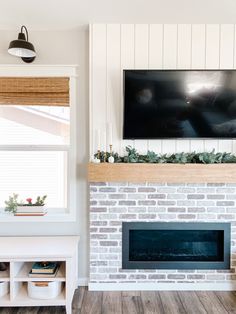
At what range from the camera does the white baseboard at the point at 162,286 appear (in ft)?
8.45

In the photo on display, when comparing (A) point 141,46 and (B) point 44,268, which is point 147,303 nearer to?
(B) point 44,268

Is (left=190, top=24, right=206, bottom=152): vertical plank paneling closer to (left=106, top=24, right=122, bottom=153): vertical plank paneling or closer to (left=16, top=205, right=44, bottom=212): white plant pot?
(left=106, top=24, right=122, bottom=153): vertical plank paneling

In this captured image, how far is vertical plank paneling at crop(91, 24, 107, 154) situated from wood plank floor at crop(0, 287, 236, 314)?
5.23 ft

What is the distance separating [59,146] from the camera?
272 cm

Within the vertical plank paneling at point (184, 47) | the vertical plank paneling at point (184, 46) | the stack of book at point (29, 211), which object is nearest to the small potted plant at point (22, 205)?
the stack of book at point (29, 211)

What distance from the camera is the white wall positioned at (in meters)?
2.66

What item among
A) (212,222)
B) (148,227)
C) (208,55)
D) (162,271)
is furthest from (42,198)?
(208,55)

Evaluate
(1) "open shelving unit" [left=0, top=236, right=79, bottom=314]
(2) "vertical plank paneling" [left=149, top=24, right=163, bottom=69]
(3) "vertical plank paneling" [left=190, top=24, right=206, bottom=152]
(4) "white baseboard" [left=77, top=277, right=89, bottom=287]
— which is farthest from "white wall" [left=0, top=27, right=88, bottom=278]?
(3) "vertical plank paneling" [left=190, top=24, right=206, bottom=152]

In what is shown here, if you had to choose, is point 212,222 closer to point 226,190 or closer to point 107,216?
point 226,190

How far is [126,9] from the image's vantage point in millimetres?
2283

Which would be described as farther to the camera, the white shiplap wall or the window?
the window

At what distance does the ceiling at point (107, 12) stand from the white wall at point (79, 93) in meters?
0.10

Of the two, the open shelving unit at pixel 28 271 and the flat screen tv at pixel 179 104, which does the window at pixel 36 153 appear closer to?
the open shelving unit at pixel 28 271

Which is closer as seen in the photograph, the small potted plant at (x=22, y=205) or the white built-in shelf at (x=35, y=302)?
the white built-in shelf at (x=35, y=302)
